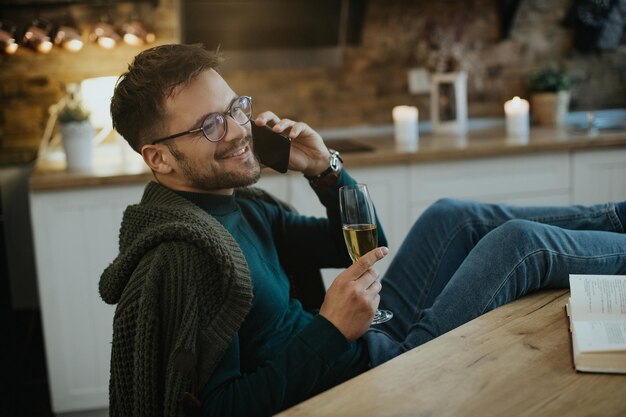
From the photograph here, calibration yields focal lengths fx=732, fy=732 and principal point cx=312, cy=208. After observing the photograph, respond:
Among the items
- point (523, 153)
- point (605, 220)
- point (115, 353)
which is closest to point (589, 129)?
point (523, 153)

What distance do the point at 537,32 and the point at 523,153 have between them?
104cm

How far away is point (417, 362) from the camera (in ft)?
3.95

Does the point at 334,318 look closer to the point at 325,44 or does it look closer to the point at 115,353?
the point at 115,353

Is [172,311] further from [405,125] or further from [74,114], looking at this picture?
[405,125]

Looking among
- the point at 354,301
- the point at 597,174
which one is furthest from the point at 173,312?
the point at 597,174

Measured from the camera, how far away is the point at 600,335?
3.97 feet

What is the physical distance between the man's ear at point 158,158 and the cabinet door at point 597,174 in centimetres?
203

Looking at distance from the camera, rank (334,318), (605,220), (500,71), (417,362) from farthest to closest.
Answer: (500,71)
(605,220)
(334,318)
(417,362)

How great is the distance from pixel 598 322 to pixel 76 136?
216 cm

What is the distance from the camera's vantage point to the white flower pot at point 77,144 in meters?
2.83

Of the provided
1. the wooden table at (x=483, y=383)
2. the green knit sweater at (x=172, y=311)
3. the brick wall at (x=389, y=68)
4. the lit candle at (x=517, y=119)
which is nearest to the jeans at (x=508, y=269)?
the wooden table at (x=483, y=383)

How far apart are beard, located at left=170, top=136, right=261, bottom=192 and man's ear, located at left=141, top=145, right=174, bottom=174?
23mm

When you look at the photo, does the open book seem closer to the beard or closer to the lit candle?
the beard

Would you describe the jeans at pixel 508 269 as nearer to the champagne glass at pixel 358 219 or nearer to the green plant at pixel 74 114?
the champagne glass at pixel 358 219
